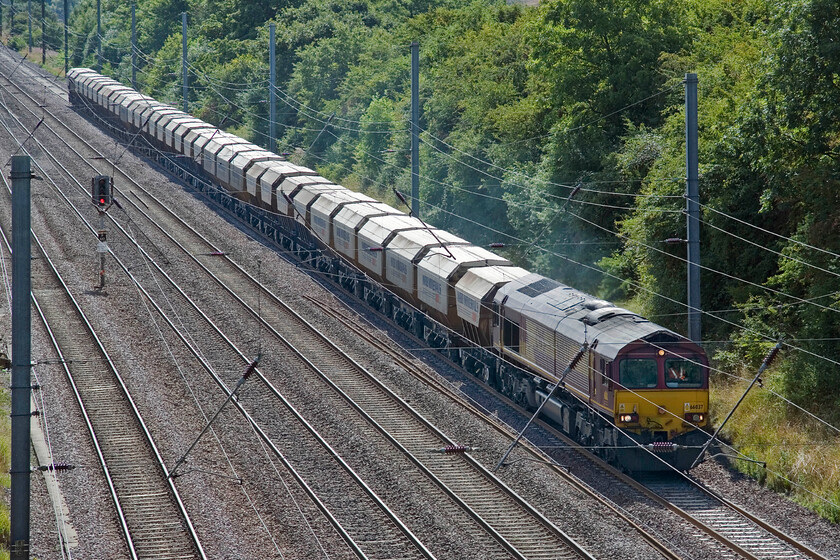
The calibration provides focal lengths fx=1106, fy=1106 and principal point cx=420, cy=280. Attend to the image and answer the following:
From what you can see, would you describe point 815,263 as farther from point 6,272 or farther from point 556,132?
point 6,272

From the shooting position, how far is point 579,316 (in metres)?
28.0

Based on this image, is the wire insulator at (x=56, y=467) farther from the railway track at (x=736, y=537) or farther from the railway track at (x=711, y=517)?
the railway track at (x=711, y=517)

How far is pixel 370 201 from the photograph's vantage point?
46750 millimetres

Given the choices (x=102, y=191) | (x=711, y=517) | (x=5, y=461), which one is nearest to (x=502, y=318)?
(x=711, y=517)

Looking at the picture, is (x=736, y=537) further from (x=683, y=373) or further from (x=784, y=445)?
(x=784, y=445)

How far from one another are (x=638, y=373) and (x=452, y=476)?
16.1 ft

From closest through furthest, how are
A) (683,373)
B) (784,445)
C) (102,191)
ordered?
(683,373), (784,445), (102,191)

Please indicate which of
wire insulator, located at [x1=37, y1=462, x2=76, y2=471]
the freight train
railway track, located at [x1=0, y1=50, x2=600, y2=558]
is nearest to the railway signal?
railway track, located at [x1=0, y1=50, x2=600, y2=558]

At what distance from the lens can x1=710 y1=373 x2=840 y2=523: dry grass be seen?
79.2ft

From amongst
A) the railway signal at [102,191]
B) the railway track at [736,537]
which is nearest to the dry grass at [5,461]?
the railway signal at [102,191]

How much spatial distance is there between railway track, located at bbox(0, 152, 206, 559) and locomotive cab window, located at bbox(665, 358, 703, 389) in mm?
11189

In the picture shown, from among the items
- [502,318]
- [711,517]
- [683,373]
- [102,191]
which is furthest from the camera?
[102,191]

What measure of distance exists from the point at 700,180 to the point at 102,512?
19.2 metres

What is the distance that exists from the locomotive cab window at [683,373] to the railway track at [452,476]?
4.65 meters
